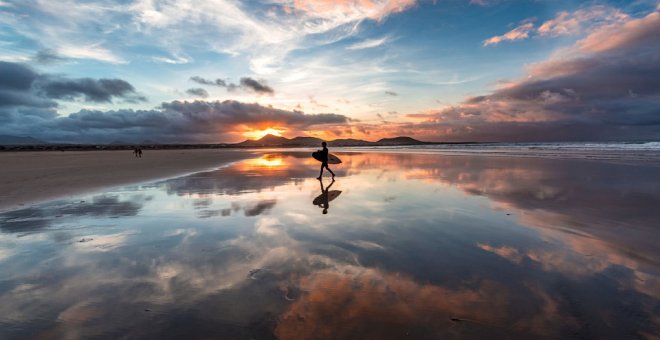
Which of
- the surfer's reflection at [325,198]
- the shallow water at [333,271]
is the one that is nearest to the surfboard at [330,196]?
the surfer's reflection at [325,198]

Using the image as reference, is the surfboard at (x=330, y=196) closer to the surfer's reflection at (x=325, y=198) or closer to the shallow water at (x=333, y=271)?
the surfer's reflection at (x=325, y=198)

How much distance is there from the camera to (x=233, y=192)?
13805mm

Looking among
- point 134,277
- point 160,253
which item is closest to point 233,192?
point 160,253

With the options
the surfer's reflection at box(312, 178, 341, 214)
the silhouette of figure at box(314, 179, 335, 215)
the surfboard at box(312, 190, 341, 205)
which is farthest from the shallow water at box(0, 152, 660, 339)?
the surfboard at box(312, 190, 341, 205)

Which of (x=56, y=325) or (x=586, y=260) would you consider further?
(x=586, y=260)

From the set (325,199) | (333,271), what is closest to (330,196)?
(325,199)

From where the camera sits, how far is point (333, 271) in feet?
17.7

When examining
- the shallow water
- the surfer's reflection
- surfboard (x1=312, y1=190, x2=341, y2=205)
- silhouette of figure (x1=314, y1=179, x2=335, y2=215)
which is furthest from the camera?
surfboard (x1=312, y1=190, x2=341, y2=205)

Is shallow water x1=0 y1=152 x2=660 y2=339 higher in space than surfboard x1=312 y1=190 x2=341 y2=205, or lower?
lower

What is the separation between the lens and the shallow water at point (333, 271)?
151 inches

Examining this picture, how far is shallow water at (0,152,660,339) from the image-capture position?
3.84 meters

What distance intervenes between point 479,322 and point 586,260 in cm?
354

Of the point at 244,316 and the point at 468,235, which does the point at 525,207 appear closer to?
the point at 468,235

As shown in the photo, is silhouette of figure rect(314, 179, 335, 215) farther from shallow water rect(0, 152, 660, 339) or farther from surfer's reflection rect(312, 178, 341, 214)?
shallow water rect(0, 152, 660, 339)
